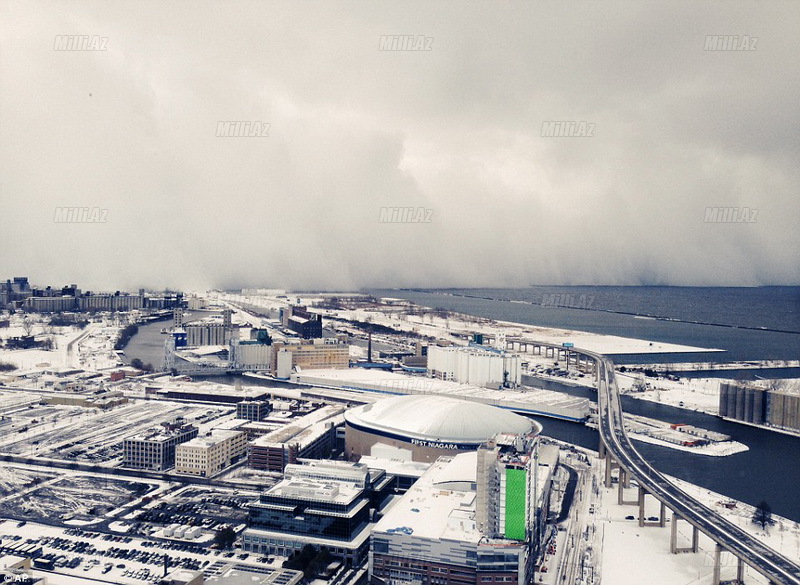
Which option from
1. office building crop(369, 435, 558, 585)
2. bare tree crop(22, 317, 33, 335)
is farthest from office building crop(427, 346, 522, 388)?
bare tree crop(22, 317, 33, 335)

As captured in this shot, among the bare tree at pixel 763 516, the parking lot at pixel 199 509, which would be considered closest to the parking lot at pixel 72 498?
the parking lot at pixel 199 509

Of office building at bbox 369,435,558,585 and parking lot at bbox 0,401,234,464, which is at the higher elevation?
office building at bbox 369,435,558,585

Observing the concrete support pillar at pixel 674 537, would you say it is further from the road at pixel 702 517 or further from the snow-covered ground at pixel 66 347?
the snow-covered ground at pixel 66 347

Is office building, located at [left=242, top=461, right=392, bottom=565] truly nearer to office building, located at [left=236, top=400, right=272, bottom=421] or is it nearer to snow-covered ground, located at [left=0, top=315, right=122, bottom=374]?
office building, located at [left=236, top=400, right=272, bottom=421]

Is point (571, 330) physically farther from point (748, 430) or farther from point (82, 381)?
point (82, 381)

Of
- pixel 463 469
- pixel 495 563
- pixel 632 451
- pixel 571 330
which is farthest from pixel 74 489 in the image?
pixel 571 330
